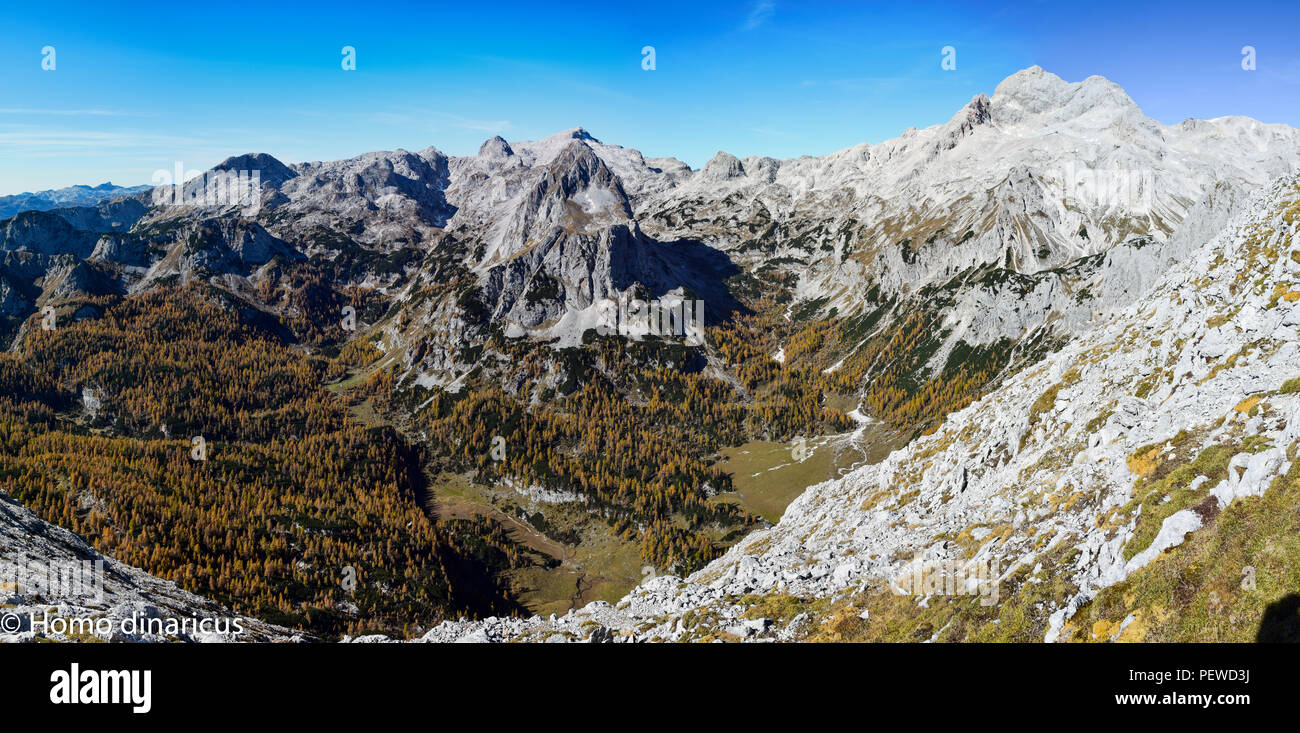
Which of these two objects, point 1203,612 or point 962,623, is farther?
point 962,623
